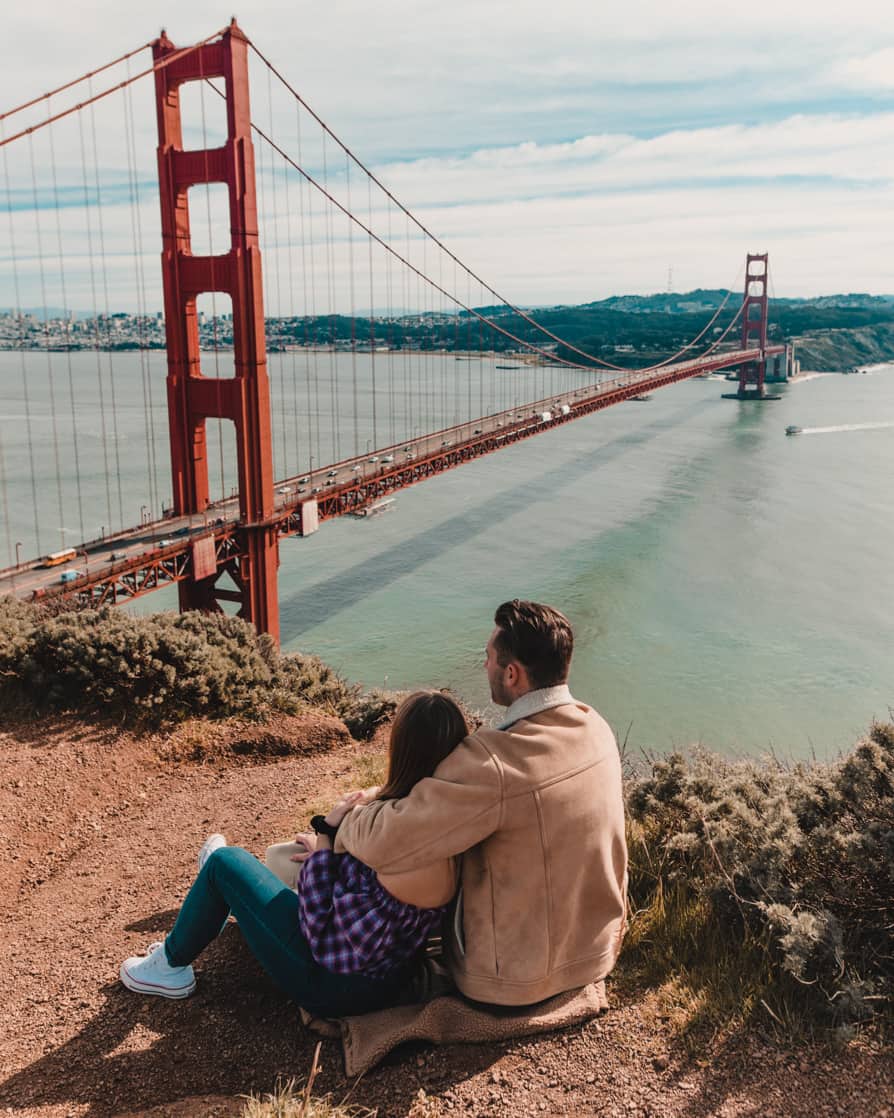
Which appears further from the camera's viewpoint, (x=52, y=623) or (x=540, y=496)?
(x=540, y=496)

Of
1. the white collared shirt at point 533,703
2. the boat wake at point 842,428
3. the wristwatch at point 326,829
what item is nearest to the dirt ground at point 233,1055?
the wristwatch at point 326,829

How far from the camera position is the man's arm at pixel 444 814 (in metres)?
1.93

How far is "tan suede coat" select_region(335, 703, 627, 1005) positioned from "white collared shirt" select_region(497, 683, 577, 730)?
0.02 m

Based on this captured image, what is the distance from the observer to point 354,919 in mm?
2141

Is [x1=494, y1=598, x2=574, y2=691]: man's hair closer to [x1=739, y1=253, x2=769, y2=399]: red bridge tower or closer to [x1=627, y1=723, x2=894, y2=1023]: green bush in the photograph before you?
[x1=627, y1=723, x2=894, y2=1023]: green bush

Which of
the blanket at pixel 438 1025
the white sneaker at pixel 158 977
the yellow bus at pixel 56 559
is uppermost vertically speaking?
the blanket at pixel 438 1025

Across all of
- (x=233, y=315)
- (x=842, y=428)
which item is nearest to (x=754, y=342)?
(x=842, y=428)

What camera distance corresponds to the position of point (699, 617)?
61.2ft

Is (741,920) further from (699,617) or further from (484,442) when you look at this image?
(484,442)

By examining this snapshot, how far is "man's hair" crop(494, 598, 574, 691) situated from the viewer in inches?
78.7

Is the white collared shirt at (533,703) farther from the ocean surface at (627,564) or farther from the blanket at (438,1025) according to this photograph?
the ocean surface at (627,564)

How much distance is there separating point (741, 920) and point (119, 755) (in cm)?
327

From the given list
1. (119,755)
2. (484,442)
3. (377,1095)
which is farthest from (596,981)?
(484,442)

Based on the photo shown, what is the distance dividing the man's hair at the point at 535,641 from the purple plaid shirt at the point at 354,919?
22.2 inches
